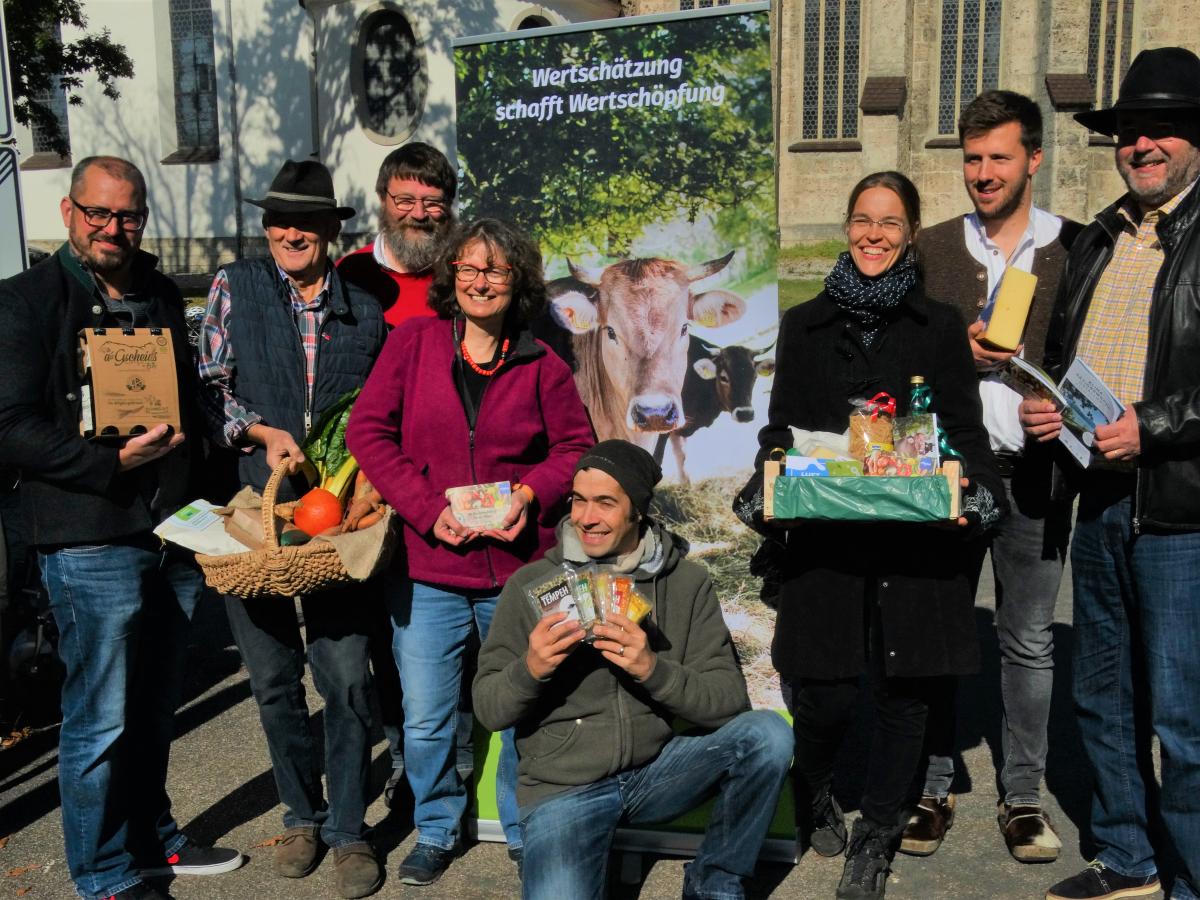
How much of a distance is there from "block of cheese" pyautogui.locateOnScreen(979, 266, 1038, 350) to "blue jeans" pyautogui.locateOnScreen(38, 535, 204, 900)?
271 cm

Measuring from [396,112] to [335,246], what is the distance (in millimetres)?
3813

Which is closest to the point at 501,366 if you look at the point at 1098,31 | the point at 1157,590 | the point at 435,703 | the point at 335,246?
the point at 435,703

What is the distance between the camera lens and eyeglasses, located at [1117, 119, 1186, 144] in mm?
3408

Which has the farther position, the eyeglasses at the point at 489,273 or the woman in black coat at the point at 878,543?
the eyeglasses at the point at 489,273

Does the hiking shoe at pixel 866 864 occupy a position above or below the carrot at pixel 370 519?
below

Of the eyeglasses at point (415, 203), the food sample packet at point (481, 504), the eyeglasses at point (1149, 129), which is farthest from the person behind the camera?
the eyeglasses at point (415, 203)

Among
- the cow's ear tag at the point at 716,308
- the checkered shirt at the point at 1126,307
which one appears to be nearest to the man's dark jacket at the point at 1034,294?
the checkered shirt at the point at 1126,307

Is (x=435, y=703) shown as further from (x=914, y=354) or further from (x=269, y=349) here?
(x=914, y=354)

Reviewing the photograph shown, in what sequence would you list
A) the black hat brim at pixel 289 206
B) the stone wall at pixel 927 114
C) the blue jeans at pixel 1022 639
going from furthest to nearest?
the stone wall at pixel 927 114, the blue jeans at pixel 1022 639, the black hat brim at pixel 289 206

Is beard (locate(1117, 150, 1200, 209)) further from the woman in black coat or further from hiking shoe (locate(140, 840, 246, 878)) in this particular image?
hiking shoe (locate(140, 840, 246, 878))

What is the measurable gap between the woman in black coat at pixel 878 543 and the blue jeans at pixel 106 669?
6.55 feet

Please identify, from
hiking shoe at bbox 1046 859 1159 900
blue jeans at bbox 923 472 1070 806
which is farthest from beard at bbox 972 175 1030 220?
hiking shoe at bbox 1046 859 1159 900

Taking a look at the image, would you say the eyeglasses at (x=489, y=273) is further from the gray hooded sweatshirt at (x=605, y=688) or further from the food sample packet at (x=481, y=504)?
the gray hooded sweatshirt at (x=605, y=688)

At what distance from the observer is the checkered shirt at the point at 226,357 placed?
3965mm
